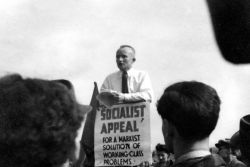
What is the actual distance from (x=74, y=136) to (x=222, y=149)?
5845 millimetres

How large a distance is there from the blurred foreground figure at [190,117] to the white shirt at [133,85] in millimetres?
2869

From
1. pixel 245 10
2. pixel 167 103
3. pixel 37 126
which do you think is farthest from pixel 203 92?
pixel 37 126

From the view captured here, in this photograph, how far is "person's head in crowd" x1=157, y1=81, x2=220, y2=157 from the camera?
7.89ft

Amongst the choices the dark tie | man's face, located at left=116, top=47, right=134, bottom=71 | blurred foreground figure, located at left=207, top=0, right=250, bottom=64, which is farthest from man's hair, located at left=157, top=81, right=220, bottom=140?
man's face, located at left=116, top=47, right=134, bottom=71

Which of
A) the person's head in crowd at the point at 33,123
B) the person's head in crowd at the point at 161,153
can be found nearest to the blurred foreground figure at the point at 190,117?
the person's head in crowd at the point at 33,123

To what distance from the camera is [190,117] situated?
94.8 inches

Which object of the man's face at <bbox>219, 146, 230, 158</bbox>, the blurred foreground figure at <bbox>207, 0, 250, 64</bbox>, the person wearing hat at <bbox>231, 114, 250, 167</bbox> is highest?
the blurred foreground figure at <bbox>207, 0, 250, 64</bbox>

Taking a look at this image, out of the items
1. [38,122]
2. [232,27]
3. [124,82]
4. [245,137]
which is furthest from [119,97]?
[38,122]

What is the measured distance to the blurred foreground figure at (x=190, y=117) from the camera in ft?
7.87

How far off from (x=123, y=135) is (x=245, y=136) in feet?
9.29

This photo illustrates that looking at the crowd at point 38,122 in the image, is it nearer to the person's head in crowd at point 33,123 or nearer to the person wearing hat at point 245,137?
the person's head in crowd at point 33,123

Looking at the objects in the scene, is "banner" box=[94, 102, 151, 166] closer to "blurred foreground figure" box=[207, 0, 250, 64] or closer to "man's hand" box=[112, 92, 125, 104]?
"man's hand" box=[112, 92, 125, 104]

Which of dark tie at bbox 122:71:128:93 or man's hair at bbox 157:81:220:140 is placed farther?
dark tie at bbox 122:71:128:93

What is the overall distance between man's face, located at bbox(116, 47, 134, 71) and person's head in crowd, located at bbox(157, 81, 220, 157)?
3.26 m
